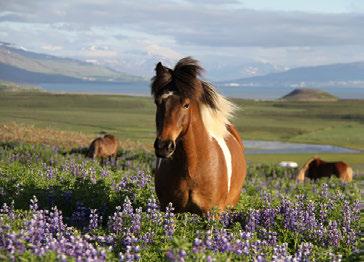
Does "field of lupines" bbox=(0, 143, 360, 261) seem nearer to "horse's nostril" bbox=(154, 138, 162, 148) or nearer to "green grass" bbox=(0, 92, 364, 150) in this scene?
"horse's nostril" bbox=(154, 138, 162, 148)

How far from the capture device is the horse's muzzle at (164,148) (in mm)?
8148

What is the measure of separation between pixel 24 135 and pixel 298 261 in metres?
38.2

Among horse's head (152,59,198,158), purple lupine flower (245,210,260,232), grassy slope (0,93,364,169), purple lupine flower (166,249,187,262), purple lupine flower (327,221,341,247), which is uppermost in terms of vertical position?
horse's head (152,59,198,158)

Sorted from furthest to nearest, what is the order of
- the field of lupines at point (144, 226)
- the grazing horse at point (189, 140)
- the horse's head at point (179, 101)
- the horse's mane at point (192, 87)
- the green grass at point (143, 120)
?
the green grass at point (143, 120) < the horse's mane at point (192, 87) < the grazing horse at point (189, 140) < the horse's head at point (179, 101) < the field of lupines at point (144, 226)

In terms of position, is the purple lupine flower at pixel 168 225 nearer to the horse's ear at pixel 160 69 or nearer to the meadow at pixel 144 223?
the meadow at pixel 144 223

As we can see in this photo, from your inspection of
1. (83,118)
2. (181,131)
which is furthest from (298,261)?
(83,118)

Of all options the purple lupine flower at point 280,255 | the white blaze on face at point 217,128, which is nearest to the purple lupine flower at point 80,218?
the white blaze on face at point 217,128

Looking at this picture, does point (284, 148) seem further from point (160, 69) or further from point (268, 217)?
point (160, 69)

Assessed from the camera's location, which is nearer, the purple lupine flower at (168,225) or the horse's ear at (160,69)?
the purple lupine flower at (168,225)

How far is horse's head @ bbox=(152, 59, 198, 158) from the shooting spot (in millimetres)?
8258

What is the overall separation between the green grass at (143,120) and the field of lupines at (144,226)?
5497 cm

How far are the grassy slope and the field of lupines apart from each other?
41225 millimetres

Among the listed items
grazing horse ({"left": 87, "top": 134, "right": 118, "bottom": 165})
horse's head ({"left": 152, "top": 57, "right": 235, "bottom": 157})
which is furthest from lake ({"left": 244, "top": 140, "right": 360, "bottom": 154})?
horse's head ({"left": 152, "top": 57, "right": 235, "bottom": 157})

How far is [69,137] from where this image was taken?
158 ft
